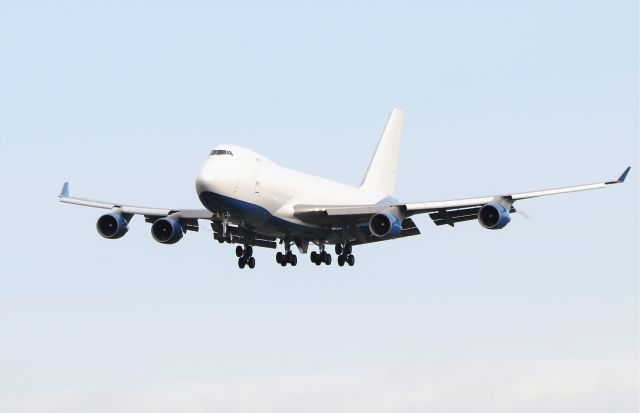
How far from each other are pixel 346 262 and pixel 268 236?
5249 mm

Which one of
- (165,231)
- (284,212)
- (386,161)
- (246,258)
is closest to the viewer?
(284,212)

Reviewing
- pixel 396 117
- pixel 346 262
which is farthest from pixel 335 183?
pixel 396 117

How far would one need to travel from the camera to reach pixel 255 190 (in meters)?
72.4

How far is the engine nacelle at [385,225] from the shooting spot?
74.8 m

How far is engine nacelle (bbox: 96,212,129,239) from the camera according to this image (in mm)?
79188

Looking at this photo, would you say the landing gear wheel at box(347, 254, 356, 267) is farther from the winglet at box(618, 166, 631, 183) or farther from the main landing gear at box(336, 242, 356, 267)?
the winglet at box(618, 166, 631, 183)

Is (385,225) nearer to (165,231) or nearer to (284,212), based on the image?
(284,212)

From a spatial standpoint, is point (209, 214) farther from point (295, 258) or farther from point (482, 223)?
point (482, 223)

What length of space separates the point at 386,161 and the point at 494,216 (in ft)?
78.5

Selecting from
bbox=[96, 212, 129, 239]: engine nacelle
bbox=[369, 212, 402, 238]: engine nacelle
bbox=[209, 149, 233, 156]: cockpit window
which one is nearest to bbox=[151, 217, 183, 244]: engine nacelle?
bbox=[96, 212, 129, 239]: engine nacelle

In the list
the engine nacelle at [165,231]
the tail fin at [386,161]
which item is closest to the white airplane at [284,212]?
the engine nacelle at [165,231]

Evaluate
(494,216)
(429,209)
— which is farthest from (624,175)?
(429,209)

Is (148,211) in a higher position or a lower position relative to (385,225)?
higher

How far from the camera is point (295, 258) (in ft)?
261
